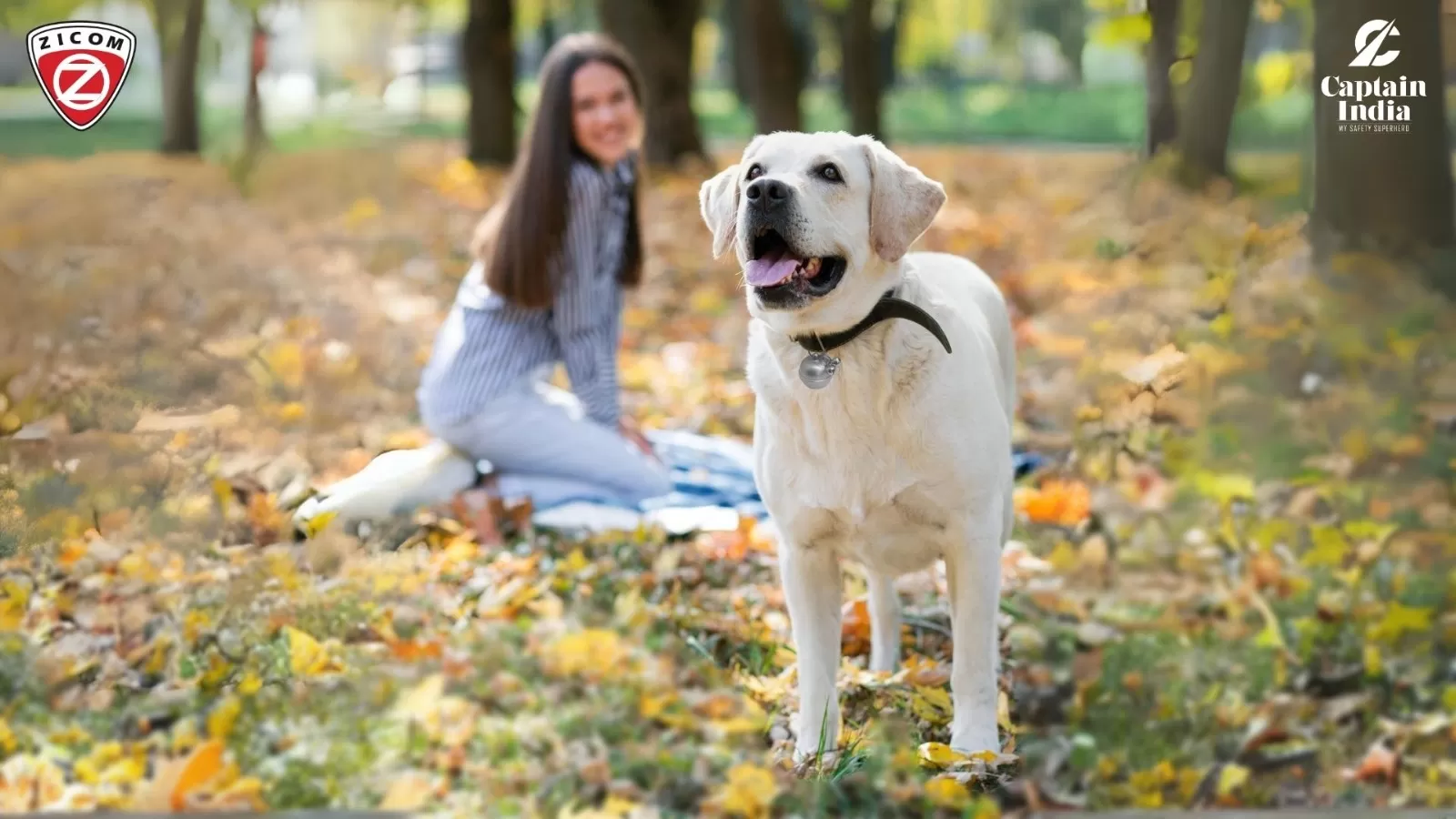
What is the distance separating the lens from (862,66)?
14.5m

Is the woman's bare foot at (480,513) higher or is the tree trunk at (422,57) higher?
the tree trunk at (422,57)

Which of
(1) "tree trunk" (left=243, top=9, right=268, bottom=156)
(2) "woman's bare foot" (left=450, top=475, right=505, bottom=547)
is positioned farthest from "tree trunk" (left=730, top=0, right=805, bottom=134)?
(2) "woman's bare foot" (left=450, top=475, right=505, bottom=547)

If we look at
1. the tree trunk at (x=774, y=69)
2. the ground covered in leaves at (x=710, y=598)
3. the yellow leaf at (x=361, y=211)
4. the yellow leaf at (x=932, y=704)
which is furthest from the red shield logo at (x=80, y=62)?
the tree trunk at (x=774, y=69)

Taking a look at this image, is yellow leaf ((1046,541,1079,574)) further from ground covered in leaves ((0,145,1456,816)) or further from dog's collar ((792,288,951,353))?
dog's collar ((792,288,951,353))

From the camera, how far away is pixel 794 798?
3.27 metres

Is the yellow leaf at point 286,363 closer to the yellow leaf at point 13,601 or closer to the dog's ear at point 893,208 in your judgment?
the yellow leaf at point 13,601

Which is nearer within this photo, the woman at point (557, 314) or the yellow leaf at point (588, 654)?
the yellow leaf at point (588, 654)

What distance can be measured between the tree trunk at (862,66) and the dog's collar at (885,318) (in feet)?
37.5

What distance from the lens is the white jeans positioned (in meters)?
5.34

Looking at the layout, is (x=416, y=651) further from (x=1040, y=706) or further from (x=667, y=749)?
(x=1040, y=706)

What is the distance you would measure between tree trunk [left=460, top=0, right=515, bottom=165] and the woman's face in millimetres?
10484

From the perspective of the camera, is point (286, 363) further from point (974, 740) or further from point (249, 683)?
point (974, 740)

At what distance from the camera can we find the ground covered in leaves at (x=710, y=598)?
3.44 m

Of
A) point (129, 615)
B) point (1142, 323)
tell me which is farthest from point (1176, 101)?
point (129, 615)
